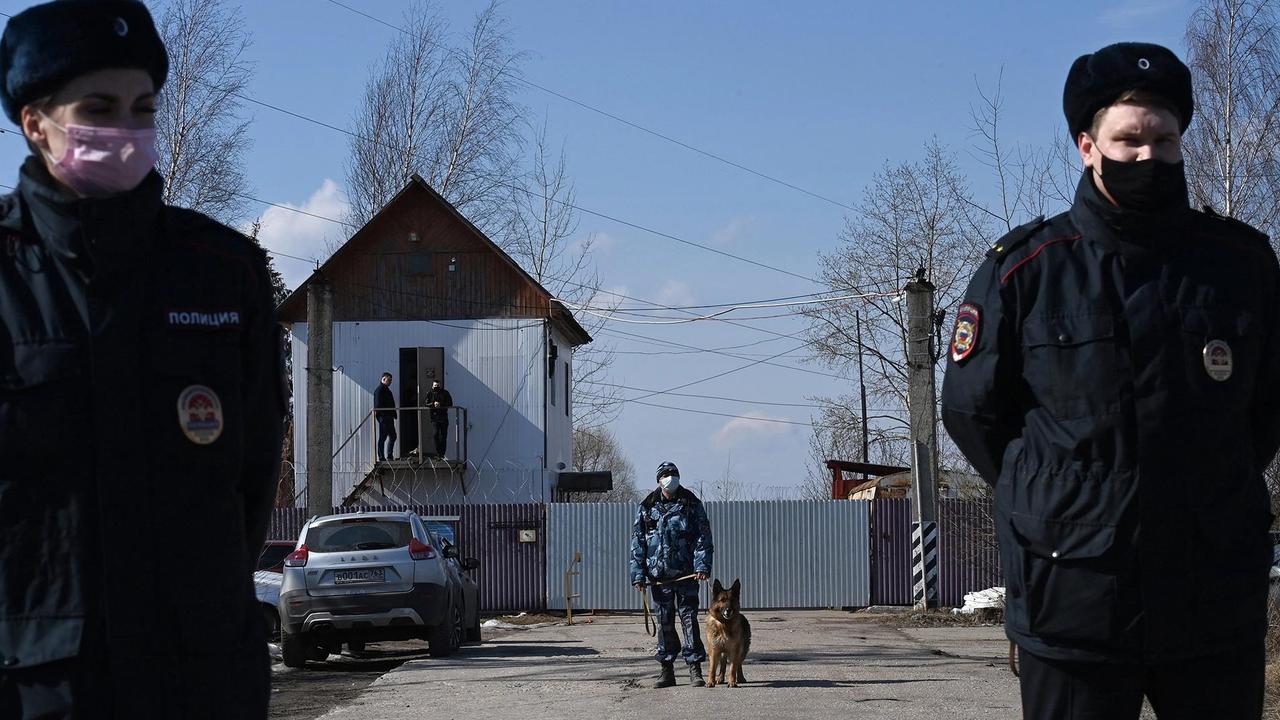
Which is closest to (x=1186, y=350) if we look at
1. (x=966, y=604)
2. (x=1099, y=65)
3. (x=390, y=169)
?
(x=1099, y=65)

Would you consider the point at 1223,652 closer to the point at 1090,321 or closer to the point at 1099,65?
the point at 1090,321

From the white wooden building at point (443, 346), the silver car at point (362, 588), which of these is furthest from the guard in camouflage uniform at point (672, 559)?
the white wooden building at point (443, 346)

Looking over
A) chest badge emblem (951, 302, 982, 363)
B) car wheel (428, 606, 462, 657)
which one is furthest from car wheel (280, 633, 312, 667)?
chest badge emblem (951, 302, 982, 363)

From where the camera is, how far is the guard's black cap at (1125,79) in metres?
3.71

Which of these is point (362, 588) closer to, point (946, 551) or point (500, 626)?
point (500, 626)

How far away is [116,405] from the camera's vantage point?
2.72 m

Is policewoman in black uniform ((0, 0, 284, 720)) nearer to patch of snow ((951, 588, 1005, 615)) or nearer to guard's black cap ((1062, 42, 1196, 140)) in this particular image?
guard's black cap ((1062, 42, 1196, 140))

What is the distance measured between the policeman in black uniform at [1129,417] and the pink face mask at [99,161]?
6.56ft

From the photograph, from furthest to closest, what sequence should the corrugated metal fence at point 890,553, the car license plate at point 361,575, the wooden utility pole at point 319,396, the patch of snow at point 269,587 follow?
the corrugated metal fence at point 890,553
the wooden utility pole at point 319,396
the patch of snow at point 269,587
the car license plate at point 361,575

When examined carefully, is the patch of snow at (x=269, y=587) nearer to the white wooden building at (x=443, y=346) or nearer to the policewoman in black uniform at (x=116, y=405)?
the policewoman in black uniform at (x=116, y=405)

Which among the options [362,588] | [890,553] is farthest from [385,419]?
[362,588]

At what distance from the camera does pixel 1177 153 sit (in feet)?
12.2

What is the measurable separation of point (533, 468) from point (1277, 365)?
36.2 m

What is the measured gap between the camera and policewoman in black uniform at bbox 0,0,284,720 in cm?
267
